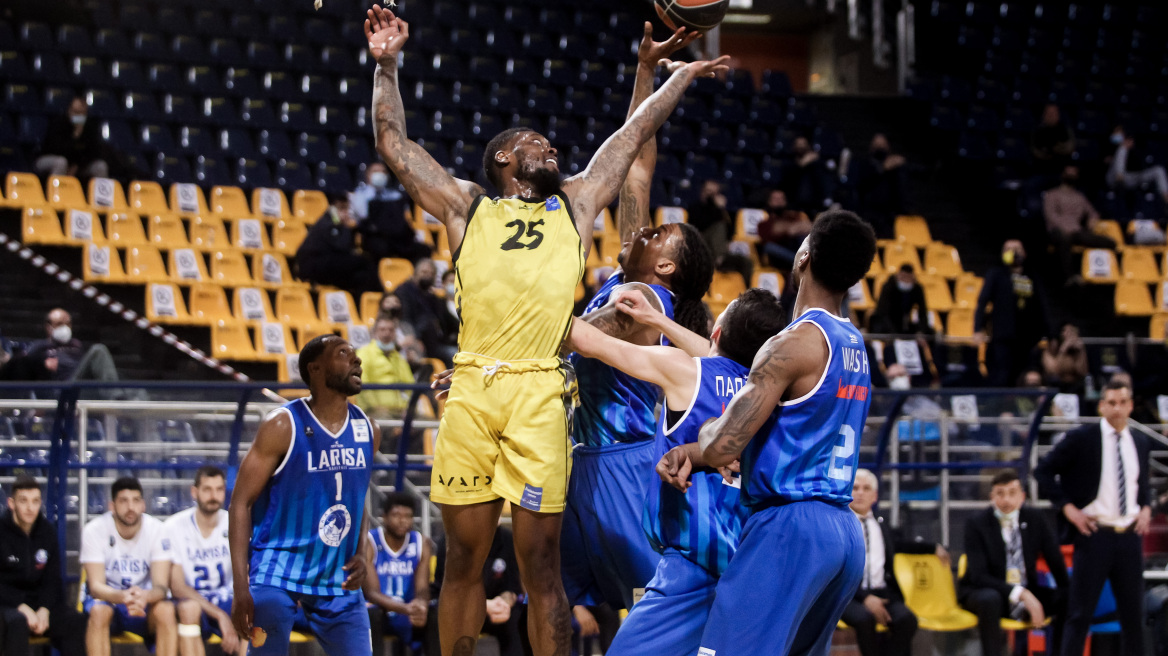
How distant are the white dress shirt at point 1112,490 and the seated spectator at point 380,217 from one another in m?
7.43

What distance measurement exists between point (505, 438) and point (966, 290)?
12386mm

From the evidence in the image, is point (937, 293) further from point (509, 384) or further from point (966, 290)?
point (509, 384)

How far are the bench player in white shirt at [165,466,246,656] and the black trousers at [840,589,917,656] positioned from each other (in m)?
3.84

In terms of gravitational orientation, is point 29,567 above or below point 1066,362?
below

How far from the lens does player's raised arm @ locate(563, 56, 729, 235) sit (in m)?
4.95

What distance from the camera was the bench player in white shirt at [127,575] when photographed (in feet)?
25.1

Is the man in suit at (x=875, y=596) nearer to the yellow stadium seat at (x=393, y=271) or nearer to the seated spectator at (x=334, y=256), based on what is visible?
the seated spectator at (x=334, y=256)

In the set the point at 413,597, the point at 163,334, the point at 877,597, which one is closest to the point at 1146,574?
the point at 877,597

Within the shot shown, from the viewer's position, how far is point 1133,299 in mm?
15922

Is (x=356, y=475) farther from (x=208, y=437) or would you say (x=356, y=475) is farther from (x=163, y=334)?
(x=163, y=334)

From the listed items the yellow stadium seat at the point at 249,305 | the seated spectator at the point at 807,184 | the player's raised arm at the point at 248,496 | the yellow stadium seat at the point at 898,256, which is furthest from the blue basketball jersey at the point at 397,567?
the yellow stadium seat at the point at 898,256

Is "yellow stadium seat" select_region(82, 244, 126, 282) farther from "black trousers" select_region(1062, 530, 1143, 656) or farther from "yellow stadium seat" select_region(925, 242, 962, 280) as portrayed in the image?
"yellow stadium seat" select_region(925, 242, 962, 280)

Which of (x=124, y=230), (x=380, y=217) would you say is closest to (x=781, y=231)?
(x=380, y=217)

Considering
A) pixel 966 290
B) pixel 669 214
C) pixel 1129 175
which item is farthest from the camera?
pixel 1129 175
